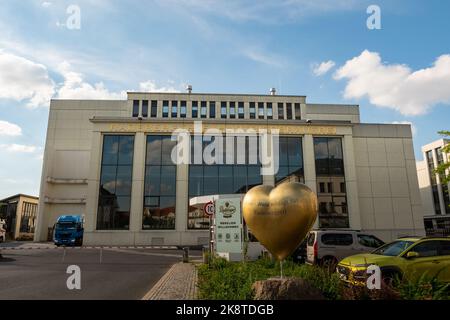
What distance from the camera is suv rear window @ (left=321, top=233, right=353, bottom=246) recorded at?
12.6 m

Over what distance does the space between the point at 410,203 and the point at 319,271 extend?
94.0ft

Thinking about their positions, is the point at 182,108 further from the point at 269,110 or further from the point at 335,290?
the point at 335,290

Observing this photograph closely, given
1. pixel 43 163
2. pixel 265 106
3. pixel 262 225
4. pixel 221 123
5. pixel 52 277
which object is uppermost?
pixel 265 106

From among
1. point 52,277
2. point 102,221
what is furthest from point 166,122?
point 52,277

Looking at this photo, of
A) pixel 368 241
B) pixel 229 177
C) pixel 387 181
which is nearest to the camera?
pixel 368 241

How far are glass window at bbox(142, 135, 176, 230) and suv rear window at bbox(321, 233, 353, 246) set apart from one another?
18063 millimetres

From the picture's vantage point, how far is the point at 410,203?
30797 mm

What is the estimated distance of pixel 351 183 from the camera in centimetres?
2994

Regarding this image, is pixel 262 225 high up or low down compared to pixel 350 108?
down

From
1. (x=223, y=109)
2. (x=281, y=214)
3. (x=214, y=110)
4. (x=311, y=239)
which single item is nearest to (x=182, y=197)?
(x=311, y=239)

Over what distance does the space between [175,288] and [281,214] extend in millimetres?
4888

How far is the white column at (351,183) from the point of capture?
2906cm

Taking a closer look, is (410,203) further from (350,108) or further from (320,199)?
(350,108)
